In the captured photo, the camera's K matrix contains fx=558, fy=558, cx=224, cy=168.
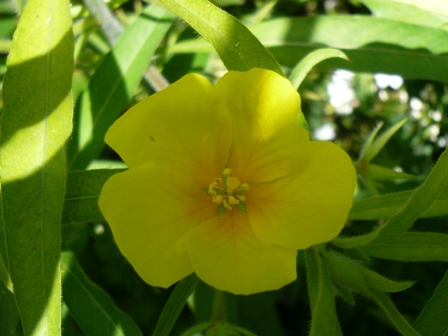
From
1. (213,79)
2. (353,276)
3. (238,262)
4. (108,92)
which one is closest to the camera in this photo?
(238,262)

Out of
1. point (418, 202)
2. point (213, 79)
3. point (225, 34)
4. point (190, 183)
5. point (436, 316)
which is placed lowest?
point (213, 79)

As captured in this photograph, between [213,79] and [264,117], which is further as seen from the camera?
[213,79]

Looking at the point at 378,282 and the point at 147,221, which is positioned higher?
the point at 147,221

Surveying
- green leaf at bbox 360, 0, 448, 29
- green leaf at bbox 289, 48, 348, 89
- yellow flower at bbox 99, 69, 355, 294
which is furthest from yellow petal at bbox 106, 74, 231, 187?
green leaf at bbox 360, 0, 448, 29

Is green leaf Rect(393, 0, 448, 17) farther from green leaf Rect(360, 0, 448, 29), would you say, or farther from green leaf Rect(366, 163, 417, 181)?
green leaf Rect(360, 0, 448, 29)

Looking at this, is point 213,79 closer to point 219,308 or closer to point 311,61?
point 311,61

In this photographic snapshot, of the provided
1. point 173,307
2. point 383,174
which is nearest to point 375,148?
point 383,174

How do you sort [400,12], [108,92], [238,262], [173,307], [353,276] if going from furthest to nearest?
[400,12] → [108,92] → [173,307] → [353,276] → [238,262]

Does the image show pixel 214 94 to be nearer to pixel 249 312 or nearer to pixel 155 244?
pixel 155 244
